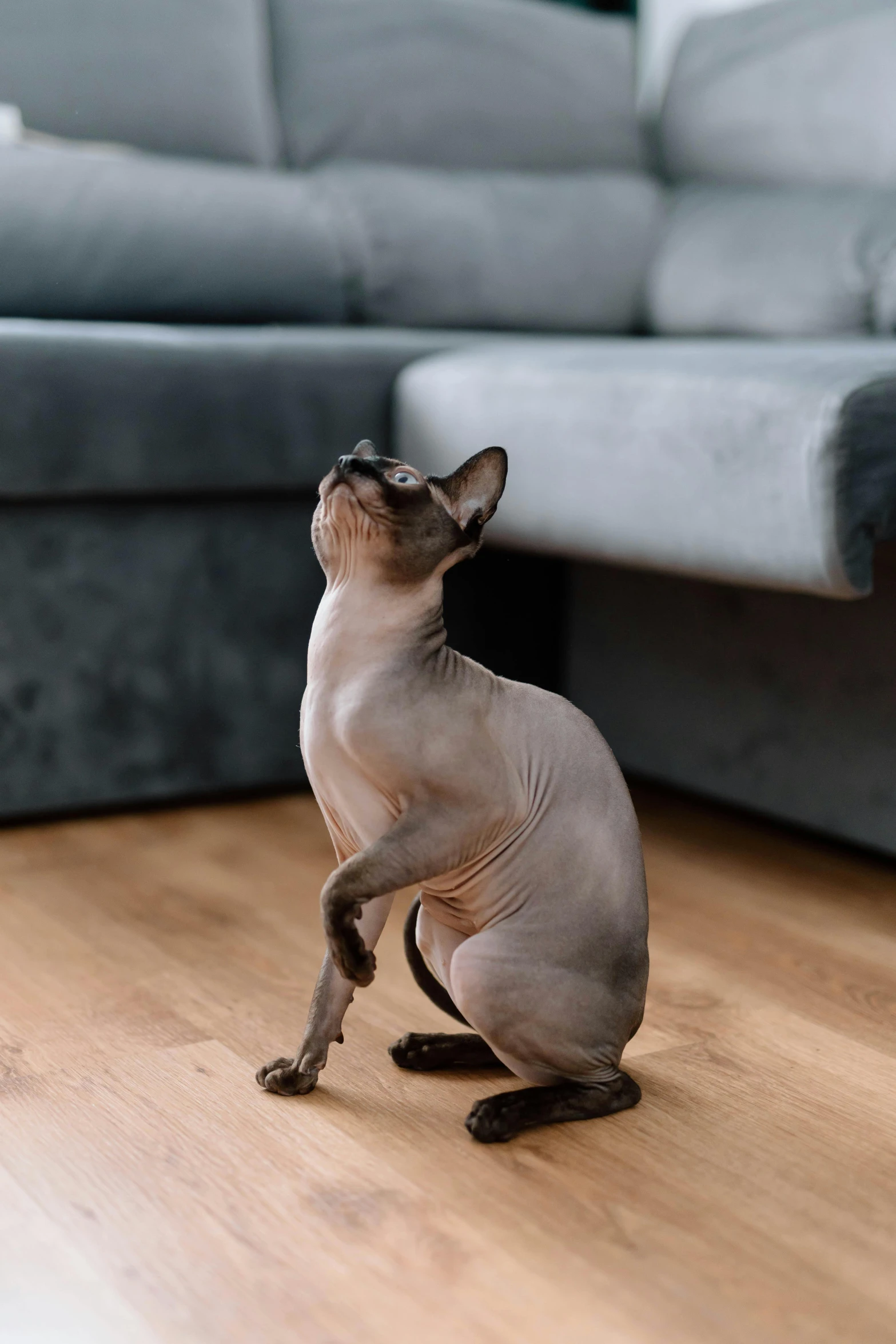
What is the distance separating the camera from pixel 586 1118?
1056mm

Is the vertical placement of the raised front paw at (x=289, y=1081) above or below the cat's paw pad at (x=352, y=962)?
below

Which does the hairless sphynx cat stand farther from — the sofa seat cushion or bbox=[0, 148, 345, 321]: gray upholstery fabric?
bbox=[0, 148, 345, 321]: gray upholstery fabric

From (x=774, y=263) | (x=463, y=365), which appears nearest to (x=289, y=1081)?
(x=463, y=365)

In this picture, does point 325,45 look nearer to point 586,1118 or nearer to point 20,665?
point 20,665

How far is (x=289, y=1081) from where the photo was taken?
1094mm

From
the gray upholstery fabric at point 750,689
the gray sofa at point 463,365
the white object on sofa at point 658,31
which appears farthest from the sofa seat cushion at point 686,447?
the white object on sofa at point 658,31

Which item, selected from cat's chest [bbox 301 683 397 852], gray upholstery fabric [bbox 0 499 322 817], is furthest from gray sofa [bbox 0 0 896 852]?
cat's chest [bbox 301 683 397 852]

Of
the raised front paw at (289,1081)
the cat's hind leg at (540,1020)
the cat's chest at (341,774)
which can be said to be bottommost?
the raised front paw at (289,1081)

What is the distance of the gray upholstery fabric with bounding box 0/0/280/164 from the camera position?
7.39 ft

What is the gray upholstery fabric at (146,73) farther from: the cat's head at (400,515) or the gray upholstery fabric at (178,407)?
the cat's head at (400,515)

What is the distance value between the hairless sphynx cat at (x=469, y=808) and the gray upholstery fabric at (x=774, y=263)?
1.39 m

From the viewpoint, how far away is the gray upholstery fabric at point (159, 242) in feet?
6.89

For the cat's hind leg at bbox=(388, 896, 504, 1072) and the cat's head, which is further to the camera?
the cat's hind leg at bbox=(388, 896, 504, 1072)

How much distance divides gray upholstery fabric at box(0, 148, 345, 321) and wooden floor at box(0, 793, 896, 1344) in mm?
995
